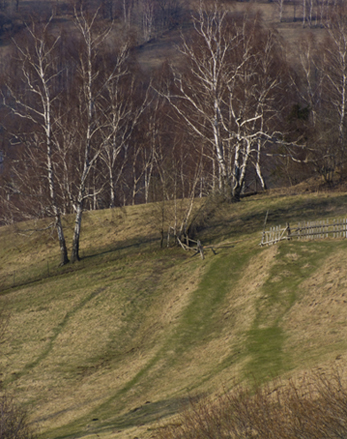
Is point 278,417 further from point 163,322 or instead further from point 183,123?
point 183,123

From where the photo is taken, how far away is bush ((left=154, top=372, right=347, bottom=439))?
25.6 feet

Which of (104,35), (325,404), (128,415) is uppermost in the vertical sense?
(104,35)

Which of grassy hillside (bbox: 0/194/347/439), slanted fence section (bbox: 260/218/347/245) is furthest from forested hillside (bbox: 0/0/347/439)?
slanted fence section (bbox: 260/218/347/245)

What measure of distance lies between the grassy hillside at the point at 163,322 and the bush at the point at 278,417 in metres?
1.28

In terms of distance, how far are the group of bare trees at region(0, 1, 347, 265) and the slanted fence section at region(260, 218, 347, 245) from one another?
6175mm

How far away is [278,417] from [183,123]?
4104cm

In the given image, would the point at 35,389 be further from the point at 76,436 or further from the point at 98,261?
the point at 98,261

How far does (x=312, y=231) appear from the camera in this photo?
22.9 meters

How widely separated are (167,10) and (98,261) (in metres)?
108

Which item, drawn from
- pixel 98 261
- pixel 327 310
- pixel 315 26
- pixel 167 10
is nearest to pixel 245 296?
pixel 327 310

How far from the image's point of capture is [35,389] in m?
16.3

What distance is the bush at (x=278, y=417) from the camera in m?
7.81

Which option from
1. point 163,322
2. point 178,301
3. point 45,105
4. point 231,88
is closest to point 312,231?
point 178,301

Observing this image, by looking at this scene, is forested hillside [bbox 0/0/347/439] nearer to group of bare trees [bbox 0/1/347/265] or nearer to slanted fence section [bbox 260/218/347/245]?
group of bare trees [bbox 0/1/347/265]
